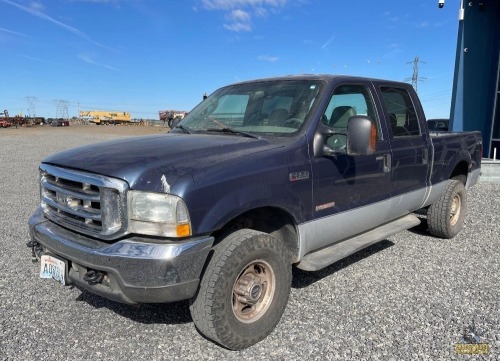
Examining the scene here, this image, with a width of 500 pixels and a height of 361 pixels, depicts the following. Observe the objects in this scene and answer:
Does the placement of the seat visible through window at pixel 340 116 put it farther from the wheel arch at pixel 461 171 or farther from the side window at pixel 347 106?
the wheel arch at pixel 461 171

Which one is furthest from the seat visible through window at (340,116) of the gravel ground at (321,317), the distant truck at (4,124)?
the distant truck at (4,124)

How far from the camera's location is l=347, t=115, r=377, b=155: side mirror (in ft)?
10.4

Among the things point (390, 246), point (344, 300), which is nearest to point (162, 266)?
point (344, 300)

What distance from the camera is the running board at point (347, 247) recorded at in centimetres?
344

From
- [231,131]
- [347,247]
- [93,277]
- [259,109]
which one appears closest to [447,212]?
[347,247]

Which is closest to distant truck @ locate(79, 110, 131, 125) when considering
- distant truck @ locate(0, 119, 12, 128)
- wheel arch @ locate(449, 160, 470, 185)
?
distant truck @ locate(0, 119, 12, 128)

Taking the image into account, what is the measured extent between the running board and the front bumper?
3.76 feet

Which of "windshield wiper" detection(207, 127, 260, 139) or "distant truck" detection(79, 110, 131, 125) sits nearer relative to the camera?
"windshield wiper" detection(207, 127, 260, 139)

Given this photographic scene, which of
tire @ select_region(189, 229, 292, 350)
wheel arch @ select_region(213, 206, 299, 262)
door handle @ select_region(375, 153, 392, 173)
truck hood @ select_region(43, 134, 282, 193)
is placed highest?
truck hood @ select_region(43, 134, 282, 193)

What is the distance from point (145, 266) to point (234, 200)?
710 mm

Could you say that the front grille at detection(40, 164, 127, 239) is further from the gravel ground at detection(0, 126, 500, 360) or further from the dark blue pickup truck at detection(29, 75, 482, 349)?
the gravel ground at detection(0, 126, 500, 360)

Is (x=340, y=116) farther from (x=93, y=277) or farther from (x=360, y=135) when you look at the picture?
(x=93, y=277)

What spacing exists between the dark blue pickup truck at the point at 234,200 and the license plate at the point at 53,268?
15mm

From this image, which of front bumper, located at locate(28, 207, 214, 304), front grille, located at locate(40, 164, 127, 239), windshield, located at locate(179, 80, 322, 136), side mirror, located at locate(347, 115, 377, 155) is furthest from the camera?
windshield, located at locate(179, 80, 322, 136)
